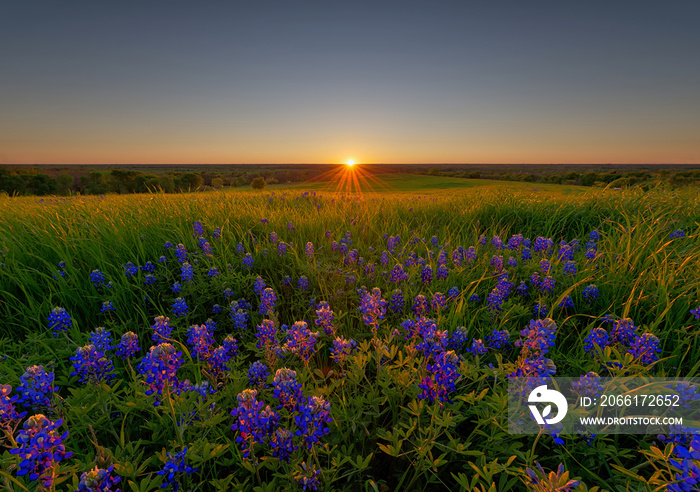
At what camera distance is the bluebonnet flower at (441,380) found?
2.06 m

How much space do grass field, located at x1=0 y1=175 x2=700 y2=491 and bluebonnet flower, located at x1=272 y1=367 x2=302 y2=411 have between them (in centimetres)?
1

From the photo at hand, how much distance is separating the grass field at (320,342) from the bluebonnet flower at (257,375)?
0.02m

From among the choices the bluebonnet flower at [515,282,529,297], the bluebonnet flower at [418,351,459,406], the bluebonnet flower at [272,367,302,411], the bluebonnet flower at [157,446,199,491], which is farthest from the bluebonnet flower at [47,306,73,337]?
the bluebonnet flower at [515,282,529,297]

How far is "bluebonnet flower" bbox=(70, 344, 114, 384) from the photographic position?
2.06 m

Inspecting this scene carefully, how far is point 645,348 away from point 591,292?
52.8 inches

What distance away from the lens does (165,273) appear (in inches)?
167

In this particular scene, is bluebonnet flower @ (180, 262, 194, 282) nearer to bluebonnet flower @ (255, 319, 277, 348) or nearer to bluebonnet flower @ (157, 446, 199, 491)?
bluebonnet flower @ (255, 319, 277, 348)

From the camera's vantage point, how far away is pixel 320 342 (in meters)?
2.96

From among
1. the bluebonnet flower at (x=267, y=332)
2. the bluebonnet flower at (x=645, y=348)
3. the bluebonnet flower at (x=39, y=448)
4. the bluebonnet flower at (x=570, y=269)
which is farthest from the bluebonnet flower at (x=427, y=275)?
the bluebonnet flower at (x=39, y=448)

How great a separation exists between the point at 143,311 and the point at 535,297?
4600 millimetres

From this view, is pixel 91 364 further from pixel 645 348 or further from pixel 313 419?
pixel 645 348

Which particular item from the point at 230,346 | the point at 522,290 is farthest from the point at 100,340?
the point at 522,290

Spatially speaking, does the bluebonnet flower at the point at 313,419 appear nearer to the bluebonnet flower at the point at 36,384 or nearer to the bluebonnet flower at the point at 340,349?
the bluebonnet flower at the point at 340,349

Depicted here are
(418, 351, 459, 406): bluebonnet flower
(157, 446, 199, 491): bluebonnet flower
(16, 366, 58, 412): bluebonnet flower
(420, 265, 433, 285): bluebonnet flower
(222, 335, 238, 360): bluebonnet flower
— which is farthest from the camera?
(420, 265, 433, 285): bluebonnet flower
